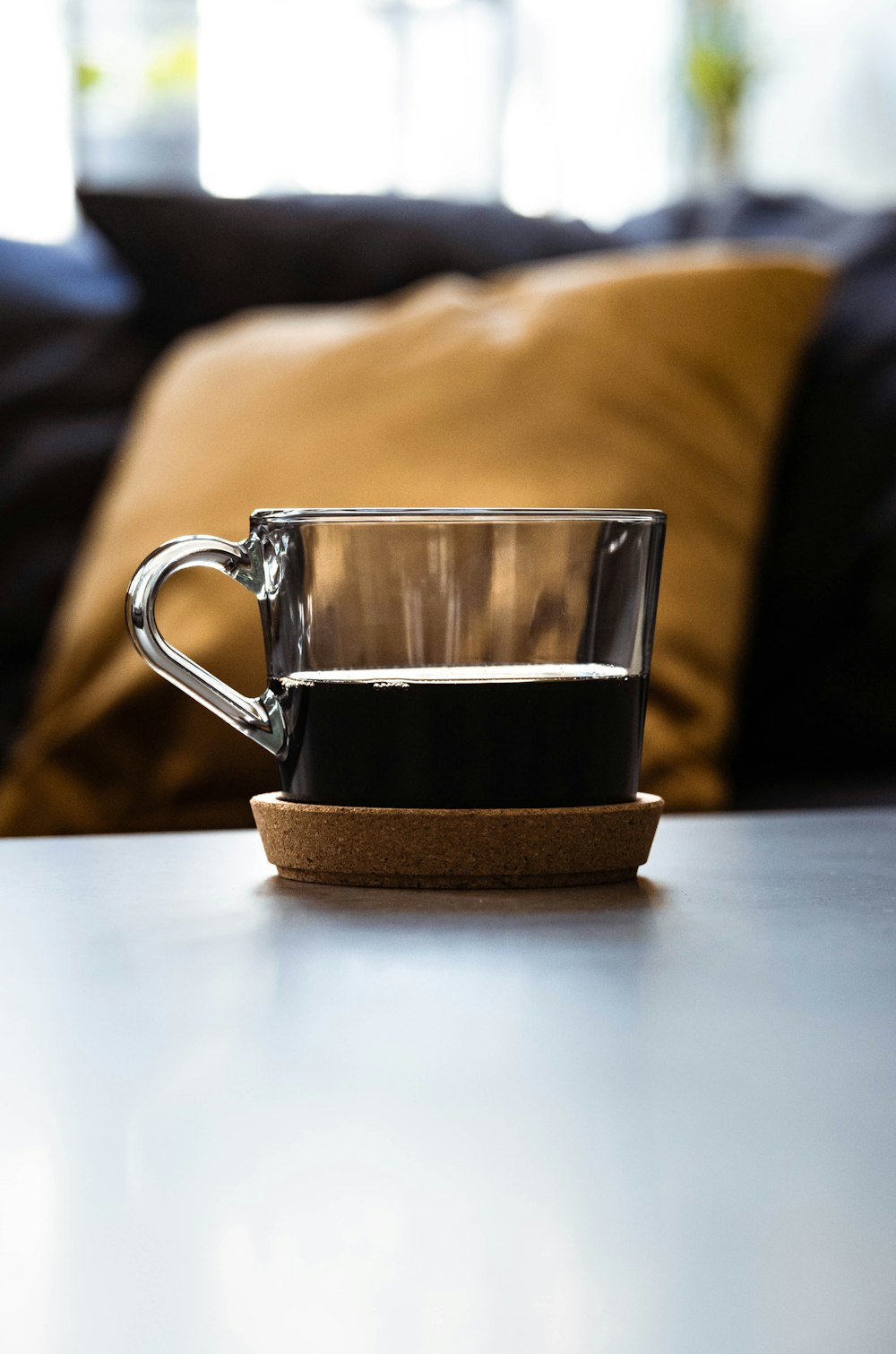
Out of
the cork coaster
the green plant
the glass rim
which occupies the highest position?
the green plant

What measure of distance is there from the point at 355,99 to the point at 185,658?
4.98 metres

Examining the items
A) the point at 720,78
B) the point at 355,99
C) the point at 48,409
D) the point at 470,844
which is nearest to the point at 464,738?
the point at 470,844

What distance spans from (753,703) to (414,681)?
0.77 meters

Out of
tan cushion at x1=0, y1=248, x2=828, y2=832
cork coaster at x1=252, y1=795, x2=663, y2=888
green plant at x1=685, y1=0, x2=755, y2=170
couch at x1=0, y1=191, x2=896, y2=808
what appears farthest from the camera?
green plant at x1=685, y1=0, x2=755, y2=170

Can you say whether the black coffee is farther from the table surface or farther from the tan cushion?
the tan cushion

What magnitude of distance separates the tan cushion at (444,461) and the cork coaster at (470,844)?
518 millimetres

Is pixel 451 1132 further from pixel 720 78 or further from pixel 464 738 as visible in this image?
pixel 720 78

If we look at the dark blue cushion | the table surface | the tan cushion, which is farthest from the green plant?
the table surface

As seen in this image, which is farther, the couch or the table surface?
the couch

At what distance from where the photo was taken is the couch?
1.14 meters

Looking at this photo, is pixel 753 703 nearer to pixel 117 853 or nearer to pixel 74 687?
pixel 74 687

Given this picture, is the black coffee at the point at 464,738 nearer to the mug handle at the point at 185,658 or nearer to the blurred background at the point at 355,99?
the mug handle at the point at 185,658

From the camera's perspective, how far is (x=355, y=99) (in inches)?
200

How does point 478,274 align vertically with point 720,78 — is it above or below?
below
